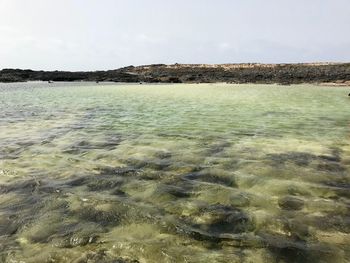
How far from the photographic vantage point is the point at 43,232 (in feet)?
20.6

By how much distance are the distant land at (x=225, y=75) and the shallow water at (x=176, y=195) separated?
4036cm

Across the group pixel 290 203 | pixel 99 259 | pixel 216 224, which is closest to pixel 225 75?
pixel 290 203

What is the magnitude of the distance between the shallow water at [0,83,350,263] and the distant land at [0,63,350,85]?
40.4 metres

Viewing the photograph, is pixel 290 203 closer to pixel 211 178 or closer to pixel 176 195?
pixel 211 178

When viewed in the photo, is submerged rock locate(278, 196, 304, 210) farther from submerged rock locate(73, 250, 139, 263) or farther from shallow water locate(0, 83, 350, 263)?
submerged rock locate(73, 250, 139, 263)

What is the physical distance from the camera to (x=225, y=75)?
63.2 meters

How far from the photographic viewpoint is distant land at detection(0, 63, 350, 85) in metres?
54.8

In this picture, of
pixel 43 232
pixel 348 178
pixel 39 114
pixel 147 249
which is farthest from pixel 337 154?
pixel 39 114

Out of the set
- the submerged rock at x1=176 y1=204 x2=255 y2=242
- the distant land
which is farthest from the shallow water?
the distant land

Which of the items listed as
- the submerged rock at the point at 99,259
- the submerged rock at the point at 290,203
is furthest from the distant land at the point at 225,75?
the submerged rock at the point at 99,259

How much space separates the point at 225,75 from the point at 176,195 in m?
56.8

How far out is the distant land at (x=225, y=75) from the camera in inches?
2156

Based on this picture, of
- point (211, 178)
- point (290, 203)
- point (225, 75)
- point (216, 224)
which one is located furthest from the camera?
point (225, 75)

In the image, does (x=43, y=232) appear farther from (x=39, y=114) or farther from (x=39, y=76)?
(x=39, y=76)
